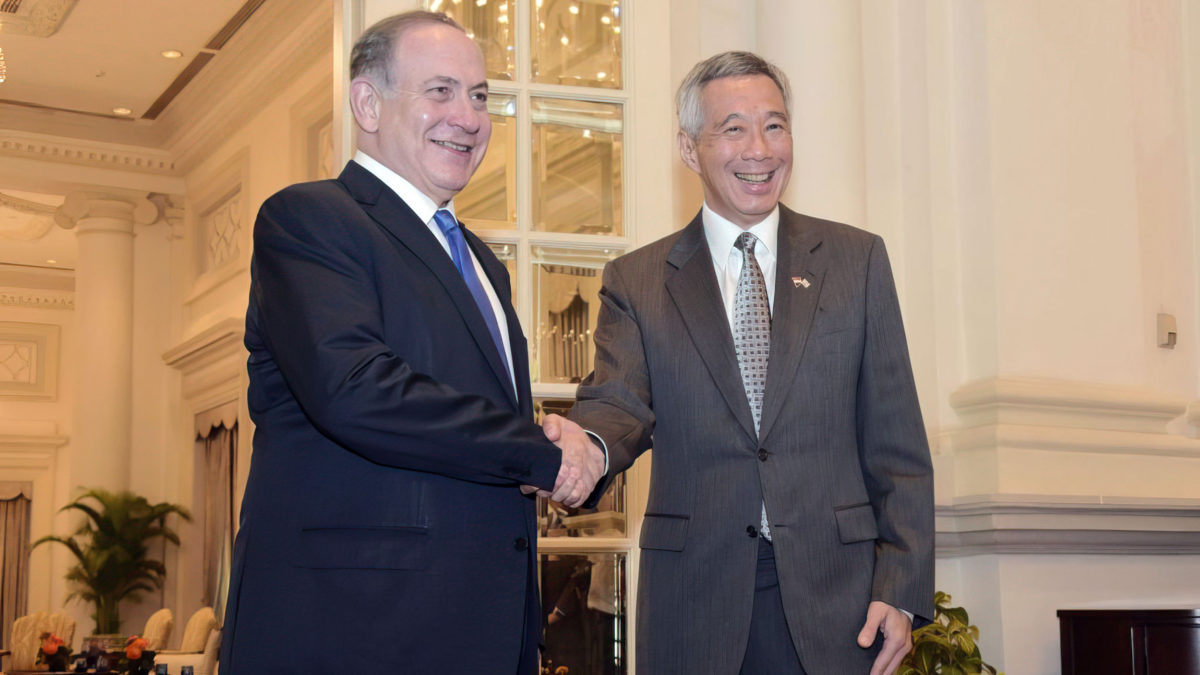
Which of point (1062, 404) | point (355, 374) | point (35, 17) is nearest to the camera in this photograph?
point (355, 374)

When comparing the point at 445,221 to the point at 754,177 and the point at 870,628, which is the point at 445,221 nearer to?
the point at 754,177

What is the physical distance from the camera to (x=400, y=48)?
89.4 inches

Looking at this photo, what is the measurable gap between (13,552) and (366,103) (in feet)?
53.5

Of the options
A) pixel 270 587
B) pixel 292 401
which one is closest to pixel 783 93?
pixel 292 401

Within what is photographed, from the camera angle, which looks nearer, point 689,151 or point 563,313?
point 689,151

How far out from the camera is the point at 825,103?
4.20 metres

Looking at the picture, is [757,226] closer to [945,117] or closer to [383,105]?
[383,105]

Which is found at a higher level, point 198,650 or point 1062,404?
point 1062,404

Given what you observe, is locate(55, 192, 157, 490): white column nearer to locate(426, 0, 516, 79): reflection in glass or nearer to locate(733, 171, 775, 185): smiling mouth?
locate(426, 0, 516, 79): reflection in glass

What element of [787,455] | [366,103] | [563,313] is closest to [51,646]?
[563,313]

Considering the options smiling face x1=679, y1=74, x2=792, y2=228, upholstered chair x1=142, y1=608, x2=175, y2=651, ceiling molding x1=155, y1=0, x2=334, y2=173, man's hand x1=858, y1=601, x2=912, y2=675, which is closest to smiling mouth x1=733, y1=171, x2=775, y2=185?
smiling face x1=679, y1=74, x2=792, y2=228

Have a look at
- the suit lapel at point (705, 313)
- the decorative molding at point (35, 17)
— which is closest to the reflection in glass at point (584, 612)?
the suit lapel at point (705, 313)

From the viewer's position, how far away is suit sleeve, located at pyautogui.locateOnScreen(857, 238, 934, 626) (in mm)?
2172

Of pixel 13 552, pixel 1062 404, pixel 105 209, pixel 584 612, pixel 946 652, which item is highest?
pixel 105 209
